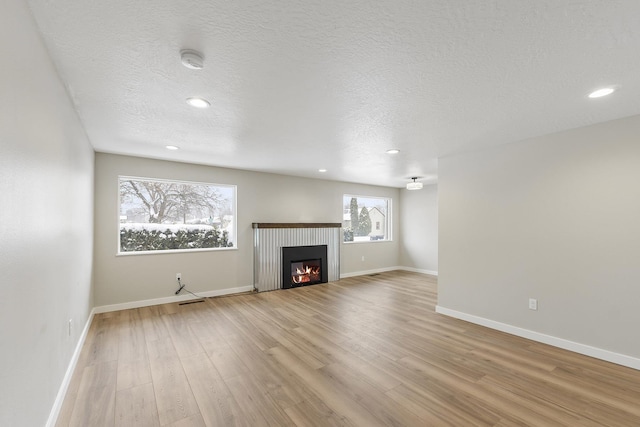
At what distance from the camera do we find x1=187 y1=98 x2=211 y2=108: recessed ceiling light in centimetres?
228

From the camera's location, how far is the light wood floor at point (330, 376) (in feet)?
6.31

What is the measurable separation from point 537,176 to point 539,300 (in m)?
1.42

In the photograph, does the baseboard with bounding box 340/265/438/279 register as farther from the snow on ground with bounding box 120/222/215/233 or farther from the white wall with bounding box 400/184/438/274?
the snow on ground with bounding box 120/222/215/233

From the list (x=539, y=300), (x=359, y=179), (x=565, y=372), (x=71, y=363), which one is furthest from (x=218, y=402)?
(x=359, y=179)

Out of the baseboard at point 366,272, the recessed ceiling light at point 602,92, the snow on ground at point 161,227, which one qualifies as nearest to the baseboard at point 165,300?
the snow on ground at point 161,227

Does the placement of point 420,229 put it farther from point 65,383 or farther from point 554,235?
point 65,383

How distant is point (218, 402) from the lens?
206 cm

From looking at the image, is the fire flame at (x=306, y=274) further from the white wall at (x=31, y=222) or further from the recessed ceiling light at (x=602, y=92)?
the recessed ceiling light at (x=602, y=92)

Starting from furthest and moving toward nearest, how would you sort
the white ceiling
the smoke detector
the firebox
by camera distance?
the firebox → the smoke detector → the white ceiling

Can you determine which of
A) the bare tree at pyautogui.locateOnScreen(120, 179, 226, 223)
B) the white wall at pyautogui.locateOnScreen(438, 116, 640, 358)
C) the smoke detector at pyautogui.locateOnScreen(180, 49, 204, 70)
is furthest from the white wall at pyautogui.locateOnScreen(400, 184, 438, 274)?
the smoke detector at pyautogui.locateOnScreen(180, 49, 204, 70)

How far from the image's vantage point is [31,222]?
4.75ft

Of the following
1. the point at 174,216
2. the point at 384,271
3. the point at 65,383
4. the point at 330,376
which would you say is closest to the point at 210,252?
the point at 174,216

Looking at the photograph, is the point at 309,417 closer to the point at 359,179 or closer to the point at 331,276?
the point at 331,276

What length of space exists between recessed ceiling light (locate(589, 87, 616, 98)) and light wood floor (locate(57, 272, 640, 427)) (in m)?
2.32
